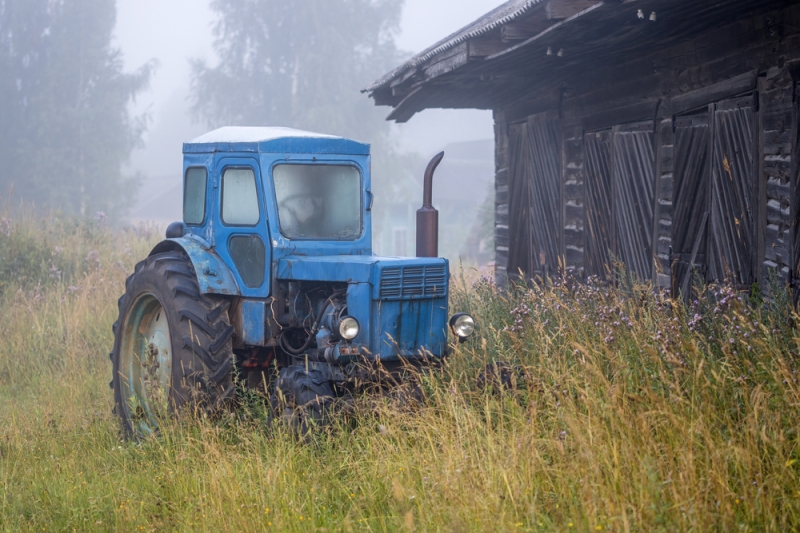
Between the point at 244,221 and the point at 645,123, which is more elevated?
the point at 645,123

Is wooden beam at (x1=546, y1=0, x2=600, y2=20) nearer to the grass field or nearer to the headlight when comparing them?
the grass field

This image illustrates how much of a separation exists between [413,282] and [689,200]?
2.81m

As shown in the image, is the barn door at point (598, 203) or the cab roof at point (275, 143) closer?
the cab roof at point (275, 143)

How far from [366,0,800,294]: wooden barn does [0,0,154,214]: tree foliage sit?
2335cm

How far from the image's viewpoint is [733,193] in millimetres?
6094

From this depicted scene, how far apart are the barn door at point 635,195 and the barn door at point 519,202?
2011 mm

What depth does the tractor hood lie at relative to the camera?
4.91m

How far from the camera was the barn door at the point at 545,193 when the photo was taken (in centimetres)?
901

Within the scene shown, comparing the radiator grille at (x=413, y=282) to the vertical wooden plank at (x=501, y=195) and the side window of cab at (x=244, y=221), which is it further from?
the vertical wooden plank at (x=501, y=195)

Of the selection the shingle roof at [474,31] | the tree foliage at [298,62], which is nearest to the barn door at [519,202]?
the shingle roof at [474,31]

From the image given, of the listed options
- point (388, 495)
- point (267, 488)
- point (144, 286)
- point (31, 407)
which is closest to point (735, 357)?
point (388, 495)

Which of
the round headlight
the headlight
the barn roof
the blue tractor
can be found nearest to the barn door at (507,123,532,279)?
the barn roof

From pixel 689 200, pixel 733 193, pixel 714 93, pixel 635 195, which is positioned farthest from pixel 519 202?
pixel 733 193

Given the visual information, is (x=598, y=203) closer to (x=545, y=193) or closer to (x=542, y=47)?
(x=545, y=193)
